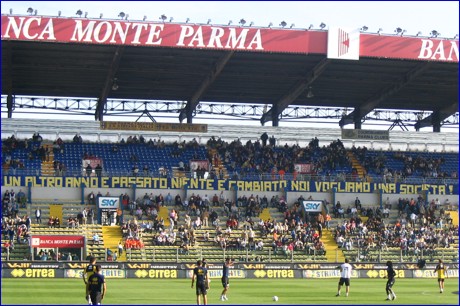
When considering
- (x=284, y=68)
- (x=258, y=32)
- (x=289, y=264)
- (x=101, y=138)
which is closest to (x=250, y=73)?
(x=284, y=68)

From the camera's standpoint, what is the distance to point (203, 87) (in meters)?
59.1

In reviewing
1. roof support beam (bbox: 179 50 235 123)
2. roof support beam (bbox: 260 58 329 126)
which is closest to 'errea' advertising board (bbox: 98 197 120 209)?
roof support beam (bbox: 179 50 235 123)

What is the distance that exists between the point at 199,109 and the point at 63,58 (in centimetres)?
1480

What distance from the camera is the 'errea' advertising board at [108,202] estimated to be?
53.6 m

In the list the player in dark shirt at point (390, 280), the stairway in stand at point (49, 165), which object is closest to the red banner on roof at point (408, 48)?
the stairway in stand at point (49, 165)

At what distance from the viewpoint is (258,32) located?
50406 millimetres

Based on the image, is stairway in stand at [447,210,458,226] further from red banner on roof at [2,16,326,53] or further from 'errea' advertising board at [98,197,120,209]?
'errea' advertising board at [98,197,120,209]

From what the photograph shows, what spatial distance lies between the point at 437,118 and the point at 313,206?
1866 cm

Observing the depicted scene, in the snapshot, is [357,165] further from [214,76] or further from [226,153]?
[214,76]

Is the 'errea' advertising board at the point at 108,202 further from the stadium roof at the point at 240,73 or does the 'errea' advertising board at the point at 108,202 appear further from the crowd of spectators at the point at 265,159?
the stadium roof at the point at 240,73

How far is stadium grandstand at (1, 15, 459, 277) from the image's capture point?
161 feet

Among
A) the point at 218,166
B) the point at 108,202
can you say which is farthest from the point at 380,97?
the point at 108,202

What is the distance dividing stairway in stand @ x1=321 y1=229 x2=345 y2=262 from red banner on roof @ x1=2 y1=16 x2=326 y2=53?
11.6 metres

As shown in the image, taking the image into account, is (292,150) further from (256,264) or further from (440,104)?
(256,264)
